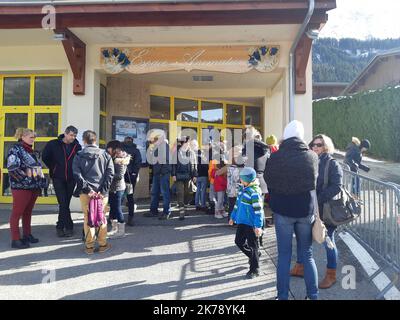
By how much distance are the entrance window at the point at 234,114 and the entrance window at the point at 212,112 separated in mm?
229

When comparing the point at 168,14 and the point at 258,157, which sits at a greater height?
the point at 168,14

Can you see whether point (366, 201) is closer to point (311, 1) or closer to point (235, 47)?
point (311, 1)

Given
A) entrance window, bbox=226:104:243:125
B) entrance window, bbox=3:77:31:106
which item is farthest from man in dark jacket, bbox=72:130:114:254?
entrance window, bbox=226:104:243:125

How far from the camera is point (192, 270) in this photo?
4.51 metres

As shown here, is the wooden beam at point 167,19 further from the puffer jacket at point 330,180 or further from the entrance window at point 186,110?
the entrance window at point 186,110

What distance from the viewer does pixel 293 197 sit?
3.42 meters

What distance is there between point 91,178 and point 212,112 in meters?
6.98

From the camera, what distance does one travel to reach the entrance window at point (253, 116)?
39.6 ft

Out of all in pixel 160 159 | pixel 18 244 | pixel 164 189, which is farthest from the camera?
pixel 164 189

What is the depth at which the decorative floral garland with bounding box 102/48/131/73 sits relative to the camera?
25.5 ft

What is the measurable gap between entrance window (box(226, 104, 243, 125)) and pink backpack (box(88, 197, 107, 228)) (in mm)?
7298

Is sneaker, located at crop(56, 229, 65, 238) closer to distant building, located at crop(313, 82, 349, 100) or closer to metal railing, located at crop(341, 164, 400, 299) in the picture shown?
metal railing, located at crop(341, 164, 400, 299)

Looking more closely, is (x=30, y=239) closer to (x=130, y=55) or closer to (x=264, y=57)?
(x=130, y=55)

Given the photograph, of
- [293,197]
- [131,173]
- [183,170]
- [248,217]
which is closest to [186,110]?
[183,170]
